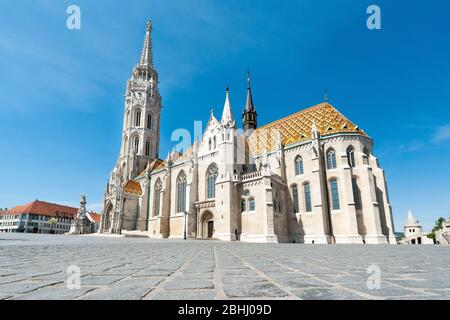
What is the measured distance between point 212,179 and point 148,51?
42345mm

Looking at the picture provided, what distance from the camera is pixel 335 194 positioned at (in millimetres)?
26906

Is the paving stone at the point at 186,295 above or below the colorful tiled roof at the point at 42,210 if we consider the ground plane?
below

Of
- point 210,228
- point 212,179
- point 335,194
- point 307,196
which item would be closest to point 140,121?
point 212,179

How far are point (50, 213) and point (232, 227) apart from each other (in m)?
73.6

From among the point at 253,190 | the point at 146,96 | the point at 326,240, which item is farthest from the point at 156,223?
the point at 146,96

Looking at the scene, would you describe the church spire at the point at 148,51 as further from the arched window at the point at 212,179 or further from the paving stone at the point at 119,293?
the paving stone at the point at 119,293

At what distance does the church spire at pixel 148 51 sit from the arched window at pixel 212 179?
37209 mm

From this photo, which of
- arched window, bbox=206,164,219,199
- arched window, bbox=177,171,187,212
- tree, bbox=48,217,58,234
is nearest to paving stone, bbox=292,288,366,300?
arched window, bbox=206,164,219,199

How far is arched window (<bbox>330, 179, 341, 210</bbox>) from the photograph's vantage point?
26562 mm

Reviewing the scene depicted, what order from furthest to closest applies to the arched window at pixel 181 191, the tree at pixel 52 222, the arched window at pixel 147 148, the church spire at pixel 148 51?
the tree at pixel 52 222
the church spire at pixel 148 51
the arched window at pixel 147 148
the arched window at pixel 181 191

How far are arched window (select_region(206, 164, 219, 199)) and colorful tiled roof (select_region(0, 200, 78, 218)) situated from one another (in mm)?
66586

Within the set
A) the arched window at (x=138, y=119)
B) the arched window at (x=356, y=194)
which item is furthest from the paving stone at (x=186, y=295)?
the arched window at (x=138, y=119)

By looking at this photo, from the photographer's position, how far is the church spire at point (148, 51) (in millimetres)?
59503
